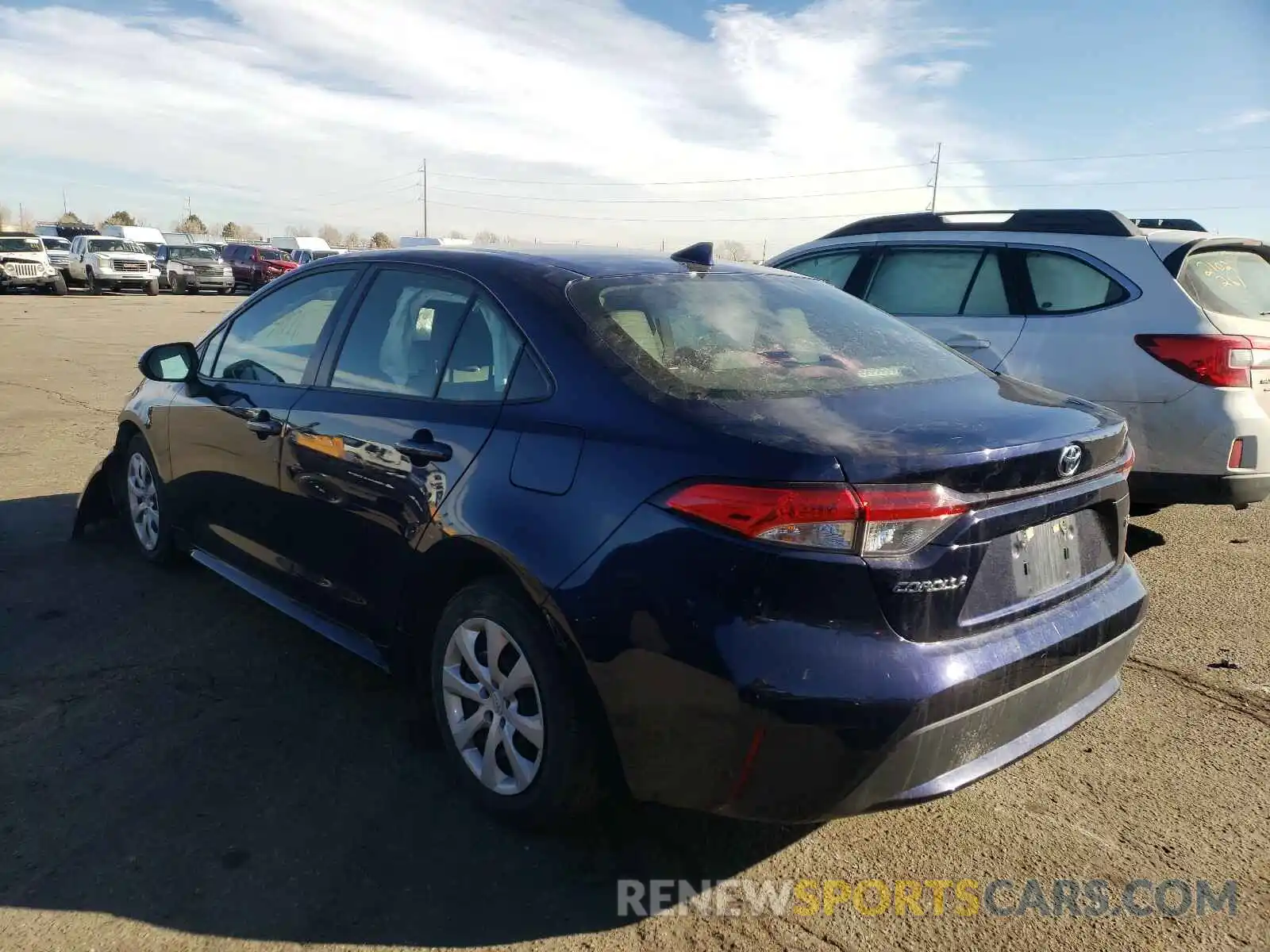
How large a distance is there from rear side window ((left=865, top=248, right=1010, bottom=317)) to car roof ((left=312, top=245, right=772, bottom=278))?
8.23 ft

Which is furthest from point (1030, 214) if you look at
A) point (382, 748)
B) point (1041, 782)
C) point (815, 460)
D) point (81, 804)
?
point (81, 804)

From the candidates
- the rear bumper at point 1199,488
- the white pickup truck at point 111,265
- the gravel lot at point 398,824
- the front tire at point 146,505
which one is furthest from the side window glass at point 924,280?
the white pickup truck at point 111,265

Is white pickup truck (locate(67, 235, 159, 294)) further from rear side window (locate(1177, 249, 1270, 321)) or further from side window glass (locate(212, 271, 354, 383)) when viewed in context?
rear side window (locate(1177, 249, 1270, 321))

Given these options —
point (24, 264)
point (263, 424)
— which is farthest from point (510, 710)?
point (24, 264)

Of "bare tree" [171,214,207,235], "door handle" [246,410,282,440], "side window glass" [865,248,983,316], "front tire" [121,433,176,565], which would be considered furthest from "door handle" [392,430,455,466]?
"bare tree" [171,214,207,235]

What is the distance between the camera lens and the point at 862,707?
2.15 metres

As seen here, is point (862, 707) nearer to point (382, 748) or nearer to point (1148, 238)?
point (382, 748)

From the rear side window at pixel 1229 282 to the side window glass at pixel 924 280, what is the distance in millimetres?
1184

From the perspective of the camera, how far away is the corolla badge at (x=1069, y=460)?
251cm

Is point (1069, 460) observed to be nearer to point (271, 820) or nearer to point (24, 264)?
point (271, 820)

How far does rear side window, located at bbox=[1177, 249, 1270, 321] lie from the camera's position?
482 cm

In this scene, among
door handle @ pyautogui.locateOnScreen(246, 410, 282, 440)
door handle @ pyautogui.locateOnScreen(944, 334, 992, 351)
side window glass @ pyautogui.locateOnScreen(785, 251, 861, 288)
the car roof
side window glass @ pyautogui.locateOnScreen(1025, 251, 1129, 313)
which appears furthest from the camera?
side window glass @ pyautogui.locateOnScreen(785, 251, 861, 288)

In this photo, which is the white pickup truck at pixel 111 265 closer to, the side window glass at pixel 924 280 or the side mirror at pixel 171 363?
the side mirror at pixel 171 363

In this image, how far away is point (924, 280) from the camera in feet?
19.9
